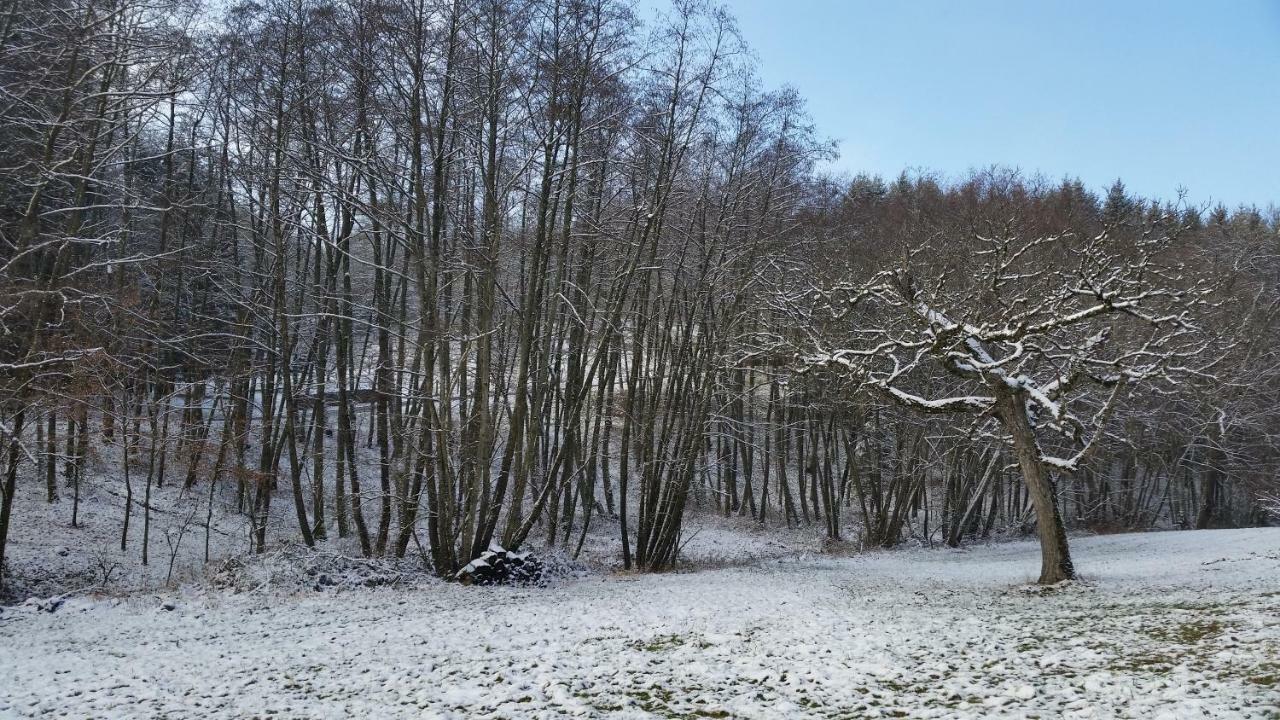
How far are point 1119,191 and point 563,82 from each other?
40560 millimetres

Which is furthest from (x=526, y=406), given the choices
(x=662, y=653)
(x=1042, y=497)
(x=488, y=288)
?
(x=1042, y=497)

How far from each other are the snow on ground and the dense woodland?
287 cm

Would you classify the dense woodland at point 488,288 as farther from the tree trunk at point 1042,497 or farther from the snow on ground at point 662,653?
the snow on ground at point 662,653

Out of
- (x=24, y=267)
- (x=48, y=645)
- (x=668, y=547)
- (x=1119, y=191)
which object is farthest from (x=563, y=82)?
(x=1119, y=191)

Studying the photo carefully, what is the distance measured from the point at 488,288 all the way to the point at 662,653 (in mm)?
8216

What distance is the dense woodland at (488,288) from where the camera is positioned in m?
12.1

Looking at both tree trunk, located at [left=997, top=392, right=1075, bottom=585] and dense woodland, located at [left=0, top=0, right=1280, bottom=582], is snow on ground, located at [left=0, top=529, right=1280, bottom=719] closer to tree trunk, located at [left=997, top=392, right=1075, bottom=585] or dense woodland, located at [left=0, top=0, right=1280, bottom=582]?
tree trunk, located at [left=997, top=392, right=1075, bottom=585]

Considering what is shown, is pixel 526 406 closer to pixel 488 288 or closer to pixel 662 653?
pixel 488 288

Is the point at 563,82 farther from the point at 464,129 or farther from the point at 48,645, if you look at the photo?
the point at 48,645

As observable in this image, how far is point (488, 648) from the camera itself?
776 cm

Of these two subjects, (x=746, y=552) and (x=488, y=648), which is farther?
(x=746, y=552)

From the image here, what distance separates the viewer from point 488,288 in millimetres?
13656

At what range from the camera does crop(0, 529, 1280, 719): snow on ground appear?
561 cm

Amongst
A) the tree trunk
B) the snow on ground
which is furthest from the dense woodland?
the snow on ground
